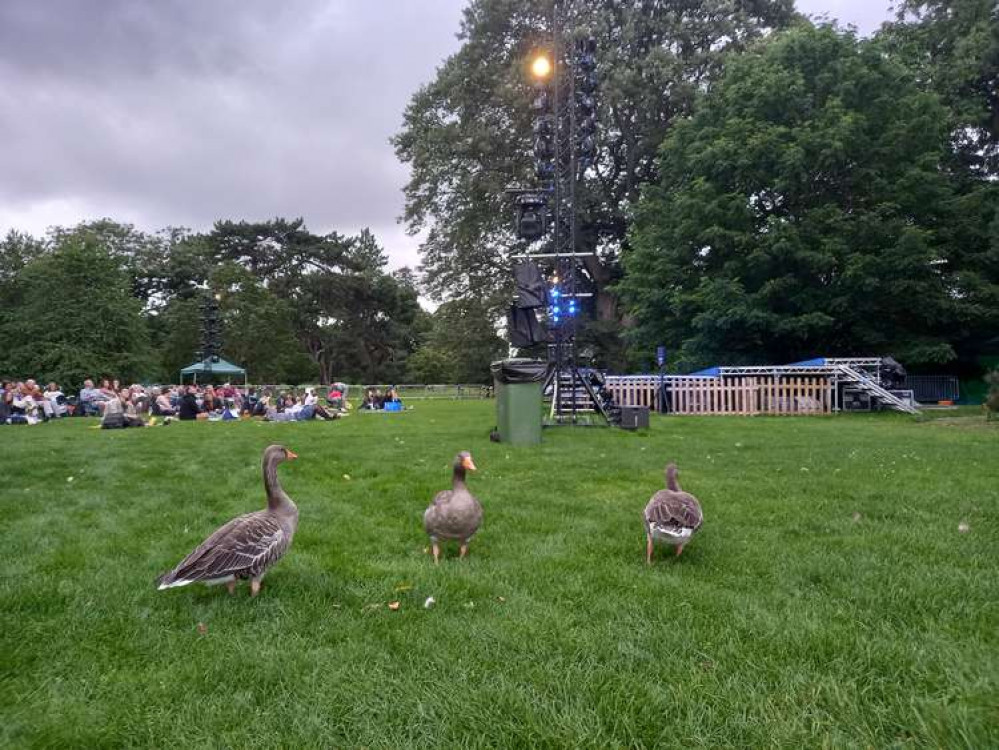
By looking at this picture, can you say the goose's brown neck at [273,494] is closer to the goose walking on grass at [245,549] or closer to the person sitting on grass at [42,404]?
the goose walking on grass at [245,549]

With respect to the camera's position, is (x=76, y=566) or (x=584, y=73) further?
(x=584, y=73)

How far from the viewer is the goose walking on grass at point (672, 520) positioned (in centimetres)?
438

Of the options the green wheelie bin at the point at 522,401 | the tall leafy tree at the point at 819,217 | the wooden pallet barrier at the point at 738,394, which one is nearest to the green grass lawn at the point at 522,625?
the green wheelie bin at the point at 522,401

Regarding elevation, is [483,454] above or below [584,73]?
below

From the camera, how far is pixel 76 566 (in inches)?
179

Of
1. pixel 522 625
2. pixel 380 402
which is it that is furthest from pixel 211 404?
pixel 522 625

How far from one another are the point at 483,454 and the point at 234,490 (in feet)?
13.9

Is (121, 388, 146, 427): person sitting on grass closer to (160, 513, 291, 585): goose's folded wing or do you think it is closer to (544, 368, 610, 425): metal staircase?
(544, 368, 610, 425): metal staircase

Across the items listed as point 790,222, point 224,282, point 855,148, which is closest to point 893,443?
point 790,222

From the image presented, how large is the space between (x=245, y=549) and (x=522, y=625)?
180cm

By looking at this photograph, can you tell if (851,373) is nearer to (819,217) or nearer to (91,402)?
(819,217)

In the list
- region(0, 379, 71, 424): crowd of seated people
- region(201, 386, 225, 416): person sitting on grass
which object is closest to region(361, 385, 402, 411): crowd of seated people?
region(201, 386, 225, 416): person sitting on grass

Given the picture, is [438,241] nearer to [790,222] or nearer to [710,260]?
[710,260]

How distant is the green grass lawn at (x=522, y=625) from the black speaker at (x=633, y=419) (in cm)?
709
